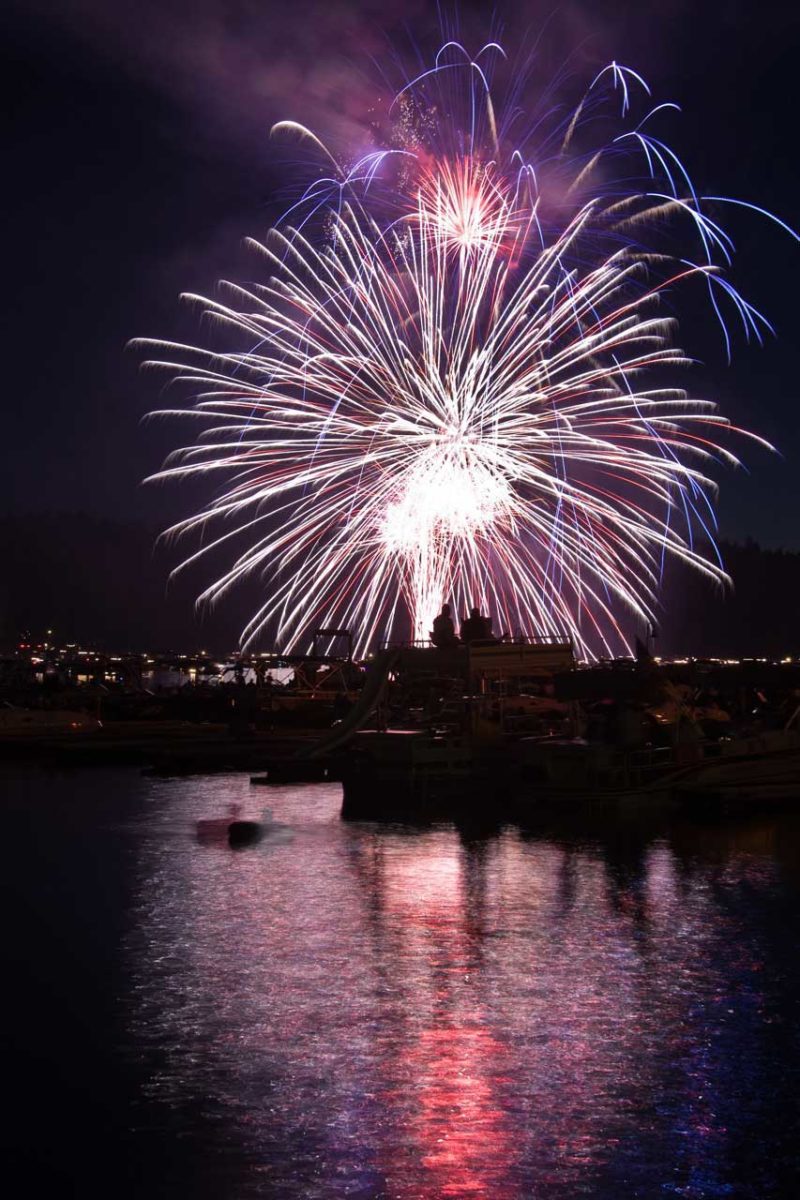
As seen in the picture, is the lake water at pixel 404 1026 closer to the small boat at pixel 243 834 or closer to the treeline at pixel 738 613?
the small boat at pixel 243 834

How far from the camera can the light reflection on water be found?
329 inches

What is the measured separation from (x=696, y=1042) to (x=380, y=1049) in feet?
8.87

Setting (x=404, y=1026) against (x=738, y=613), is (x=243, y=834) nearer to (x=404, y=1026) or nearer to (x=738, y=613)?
(x=404, y=1026)

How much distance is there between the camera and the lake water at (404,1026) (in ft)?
27.3

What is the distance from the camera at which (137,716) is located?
208ft

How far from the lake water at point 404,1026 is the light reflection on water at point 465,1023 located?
32mm

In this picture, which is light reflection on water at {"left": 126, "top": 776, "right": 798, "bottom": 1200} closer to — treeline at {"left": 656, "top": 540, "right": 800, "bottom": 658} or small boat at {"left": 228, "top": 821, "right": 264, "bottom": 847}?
small boat at {"left": 228, "top": 821, "right": 264, "bottom": 847}

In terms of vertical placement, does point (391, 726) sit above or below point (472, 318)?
below

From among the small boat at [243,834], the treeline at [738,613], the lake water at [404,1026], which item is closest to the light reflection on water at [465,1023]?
the lake water at [404,1026]

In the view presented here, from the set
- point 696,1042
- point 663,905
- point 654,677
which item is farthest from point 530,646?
point 696,1042

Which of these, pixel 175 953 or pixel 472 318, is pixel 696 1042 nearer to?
pixel 175 953

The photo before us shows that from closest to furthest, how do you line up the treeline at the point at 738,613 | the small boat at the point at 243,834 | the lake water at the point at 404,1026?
the lake water at the point at 404,1026 → the small boat at the point at 243,834 → the treeline at the point at 738,613

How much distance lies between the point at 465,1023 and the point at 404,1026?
55cm

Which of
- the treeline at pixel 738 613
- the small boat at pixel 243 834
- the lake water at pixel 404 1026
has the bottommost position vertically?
the lake water at pixel 404 1026
